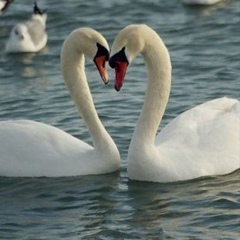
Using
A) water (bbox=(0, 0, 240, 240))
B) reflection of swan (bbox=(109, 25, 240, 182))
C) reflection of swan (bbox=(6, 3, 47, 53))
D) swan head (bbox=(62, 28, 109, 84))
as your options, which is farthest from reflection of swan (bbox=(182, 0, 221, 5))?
swan head (bbox=(62, 28, 109, 84))

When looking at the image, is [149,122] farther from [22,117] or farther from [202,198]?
[22,117]

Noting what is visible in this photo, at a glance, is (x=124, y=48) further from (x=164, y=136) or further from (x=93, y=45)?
(x=164, y=136)

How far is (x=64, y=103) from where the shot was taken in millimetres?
15312

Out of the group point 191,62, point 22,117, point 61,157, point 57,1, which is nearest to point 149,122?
point 61,157

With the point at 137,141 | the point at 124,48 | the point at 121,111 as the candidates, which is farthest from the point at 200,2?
the point at 124,48

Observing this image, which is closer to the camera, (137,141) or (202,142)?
(137,141)

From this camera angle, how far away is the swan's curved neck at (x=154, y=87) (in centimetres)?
1144

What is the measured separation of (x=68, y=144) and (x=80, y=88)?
58 centimetres

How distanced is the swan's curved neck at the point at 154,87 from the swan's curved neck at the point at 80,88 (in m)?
0.54

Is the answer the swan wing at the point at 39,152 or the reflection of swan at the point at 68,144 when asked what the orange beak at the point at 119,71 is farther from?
the swan wing at the point at 39,152

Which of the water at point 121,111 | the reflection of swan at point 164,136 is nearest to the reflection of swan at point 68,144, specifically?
the water at point 121,111

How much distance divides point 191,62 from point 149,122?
219 inches

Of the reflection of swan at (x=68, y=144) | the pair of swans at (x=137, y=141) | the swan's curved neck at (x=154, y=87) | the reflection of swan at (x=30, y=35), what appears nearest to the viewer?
the swan's curved neck at (x=154, y=87)

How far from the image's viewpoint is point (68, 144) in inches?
477
